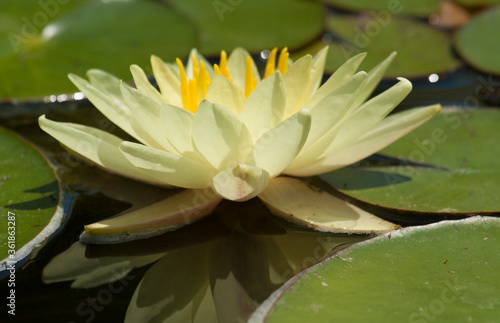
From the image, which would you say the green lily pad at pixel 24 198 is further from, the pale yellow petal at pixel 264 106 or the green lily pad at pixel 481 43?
the green lily pad at pixel 481 43

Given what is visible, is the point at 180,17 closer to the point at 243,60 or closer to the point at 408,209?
the point at 243,60

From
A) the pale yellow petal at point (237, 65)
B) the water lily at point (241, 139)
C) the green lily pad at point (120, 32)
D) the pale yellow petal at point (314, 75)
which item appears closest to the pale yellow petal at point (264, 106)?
the water lily at point (241, 139)

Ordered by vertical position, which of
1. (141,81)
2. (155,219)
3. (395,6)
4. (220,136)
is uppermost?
(141,81)

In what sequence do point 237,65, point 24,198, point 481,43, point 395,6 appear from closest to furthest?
point 24,198, point 237,65, point 481,43, point 395,6

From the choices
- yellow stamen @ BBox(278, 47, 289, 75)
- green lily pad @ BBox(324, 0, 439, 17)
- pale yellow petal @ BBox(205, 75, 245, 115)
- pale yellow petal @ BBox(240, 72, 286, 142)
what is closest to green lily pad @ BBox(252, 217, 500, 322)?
pale yellow petal @ BBox(240, 72, 286, 142)

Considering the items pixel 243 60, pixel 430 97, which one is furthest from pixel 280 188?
pixel 430 97

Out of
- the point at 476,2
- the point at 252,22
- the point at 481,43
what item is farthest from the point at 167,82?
the point at 476,2

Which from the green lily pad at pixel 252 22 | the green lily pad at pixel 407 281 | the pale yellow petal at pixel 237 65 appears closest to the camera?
the green lily pad at pixel 407 281

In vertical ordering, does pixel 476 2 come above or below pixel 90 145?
below

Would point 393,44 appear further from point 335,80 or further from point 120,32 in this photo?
point 120,32
